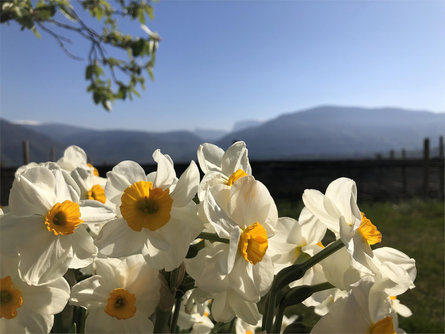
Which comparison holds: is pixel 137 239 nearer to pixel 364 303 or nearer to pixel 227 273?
pixel 227 273

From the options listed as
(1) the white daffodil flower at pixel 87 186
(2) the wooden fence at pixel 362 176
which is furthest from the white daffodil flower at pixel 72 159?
(2) the wooden fence at pixel 362 176

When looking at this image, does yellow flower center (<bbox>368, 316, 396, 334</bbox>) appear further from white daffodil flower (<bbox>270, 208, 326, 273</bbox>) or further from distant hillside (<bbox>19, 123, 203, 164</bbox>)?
distant hillside (<bbox>19, 123, 203, 164</bbox>)

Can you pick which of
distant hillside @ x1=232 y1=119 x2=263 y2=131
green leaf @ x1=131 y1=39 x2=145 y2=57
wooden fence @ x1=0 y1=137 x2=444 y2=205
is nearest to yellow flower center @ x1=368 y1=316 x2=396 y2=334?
green leaf @ x1=131 y1=39 x2=145 y2=57

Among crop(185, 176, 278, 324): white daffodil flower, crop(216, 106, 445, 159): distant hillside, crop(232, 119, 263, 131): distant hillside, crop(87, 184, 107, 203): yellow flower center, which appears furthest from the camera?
crop(232, 119, 263, 131): distant hillside

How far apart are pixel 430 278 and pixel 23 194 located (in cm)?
336

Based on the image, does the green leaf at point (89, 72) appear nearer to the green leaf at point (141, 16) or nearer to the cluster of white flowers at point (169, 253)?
the green leaf at point (141, 16)

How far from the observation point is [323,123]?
14262cm

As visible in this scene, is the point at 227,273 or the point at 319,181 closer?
Answer: the point at 227,273

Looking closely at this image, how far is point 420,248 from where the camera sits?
367 centimetres

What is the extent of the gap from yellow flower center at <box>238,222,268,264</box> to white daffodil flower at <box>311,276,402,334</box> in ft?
0.25

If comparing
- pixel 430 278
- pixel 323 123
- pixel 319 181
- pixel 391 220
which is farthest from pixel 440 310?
pixel 323 123

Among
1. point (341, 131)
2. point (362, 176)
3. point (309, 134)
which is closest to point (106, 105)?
point (362, 176)

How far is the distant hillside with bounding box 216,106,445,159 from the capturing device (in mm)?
105875

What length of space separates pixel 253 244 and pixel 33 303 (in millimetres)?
214
